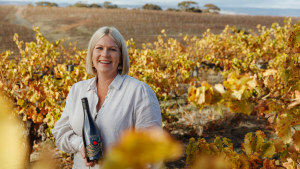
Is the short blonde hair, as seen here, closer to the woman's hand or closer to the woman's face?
the woman's face

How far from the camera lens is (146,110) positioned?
1450mm

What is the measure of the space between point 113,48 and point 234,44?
5358mm

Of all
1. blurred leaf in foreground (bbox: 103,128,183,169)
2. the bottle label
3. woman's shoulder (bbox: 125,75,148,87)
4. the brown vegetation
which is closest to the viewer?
blurred leaf in foreground (bbox: 103,128,183,169)

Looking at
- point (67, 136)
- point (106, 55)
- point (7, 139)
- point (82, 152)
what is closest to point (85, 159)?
point (82, 152)

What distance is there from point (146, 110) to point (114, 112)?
19 centimetres

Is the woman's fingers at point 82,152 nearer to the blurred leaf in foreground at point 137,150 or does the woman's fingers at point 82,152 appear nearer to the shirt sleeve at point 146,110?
the shirt sleeve at point 146,110

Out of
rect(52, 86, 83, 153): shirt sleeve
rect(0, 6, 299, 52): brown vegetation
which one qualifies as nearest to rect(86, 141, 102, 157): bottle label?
rect(52, 86, 83, 153): shirt sleeve

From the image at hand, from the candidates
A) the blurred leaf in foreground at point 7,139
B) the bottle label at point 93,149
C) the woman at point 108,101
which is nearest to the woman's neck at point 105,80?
the woman at point 108,101

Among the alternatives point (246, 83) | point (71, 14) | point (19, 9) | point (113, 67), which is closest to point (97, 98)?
point (113, 67)

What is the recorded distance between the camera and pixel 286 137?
1046 millimetres

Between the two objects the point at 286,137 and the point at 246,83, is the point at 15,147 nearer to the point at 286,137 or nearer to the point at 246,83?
the point at 246,83

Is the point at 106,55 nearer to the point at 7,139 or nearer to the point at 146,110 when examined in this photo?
the point at 146,110

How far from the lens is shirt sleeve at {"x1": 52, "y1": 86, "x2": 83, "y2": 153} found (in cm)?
155

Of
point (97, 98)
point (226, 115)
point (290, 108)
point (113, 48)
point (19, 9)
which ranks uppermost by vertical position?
point (19, 9)
